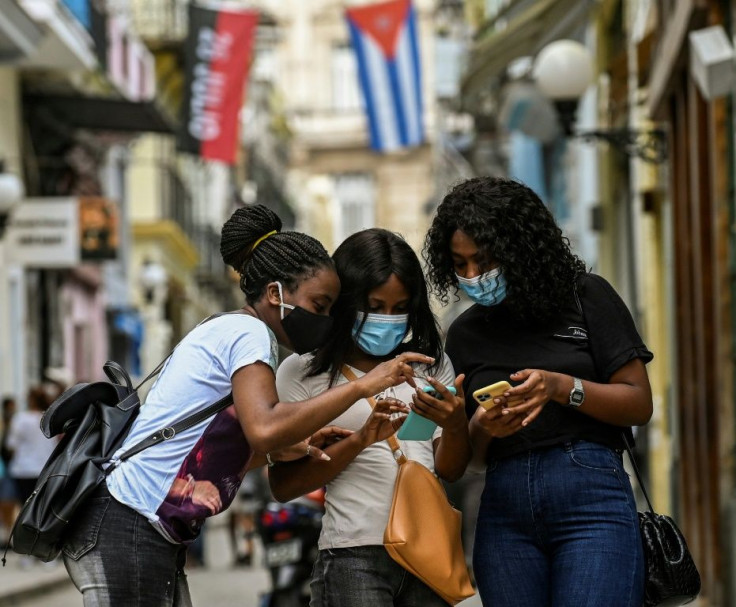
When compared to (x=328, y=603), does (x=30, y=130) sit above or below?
above

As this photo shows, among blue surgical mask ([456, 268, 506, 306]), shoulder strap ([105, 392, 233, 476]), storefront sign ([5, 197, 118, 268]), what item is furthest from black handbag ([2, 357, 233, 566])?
storefront sign ([5, 197, 118, 268])

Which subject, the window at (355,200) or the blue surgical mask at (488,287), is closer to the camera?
the blue surgical mask at (488,287)

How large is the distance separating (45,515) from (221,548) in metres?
19.1

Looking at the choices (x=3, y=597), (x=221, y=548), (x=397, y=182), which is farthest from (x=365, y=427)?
(x=397, y=182)

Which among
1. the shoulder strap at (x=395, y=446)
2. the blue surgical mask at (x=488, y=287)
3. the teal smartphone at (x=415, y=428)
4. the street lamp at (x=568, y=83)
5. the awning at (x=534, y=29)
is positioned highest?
the awning at (x=534, y=29)

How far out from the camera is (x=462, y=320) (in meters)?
5.19

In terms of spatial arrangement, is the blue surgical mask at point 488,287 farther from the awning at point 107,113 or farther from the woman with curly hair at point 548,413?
the awning at point 107,113

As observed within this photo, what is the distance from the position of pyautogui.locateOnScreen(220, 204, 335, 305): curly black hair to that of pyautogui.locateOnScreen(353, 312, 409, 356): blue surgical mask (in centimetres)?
24

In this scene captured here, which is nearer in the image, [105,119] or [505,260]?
[505,260]

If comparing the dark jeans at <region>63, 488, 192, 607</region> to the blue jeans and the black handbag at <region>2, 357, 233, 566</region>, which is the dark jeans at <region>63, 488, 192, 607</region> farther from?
the blue jeans

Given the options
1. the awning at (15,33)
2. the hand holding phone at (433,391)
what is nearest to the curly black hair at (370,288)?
the hand holding phone at (433,391)

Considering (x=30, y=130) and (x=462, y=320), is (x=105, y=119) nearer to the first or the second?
(x=30, y=130)

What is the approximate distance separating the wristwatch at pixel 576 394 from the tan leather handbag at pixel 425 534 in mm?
500

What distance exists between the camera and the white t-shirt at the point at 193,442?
4660 mm
